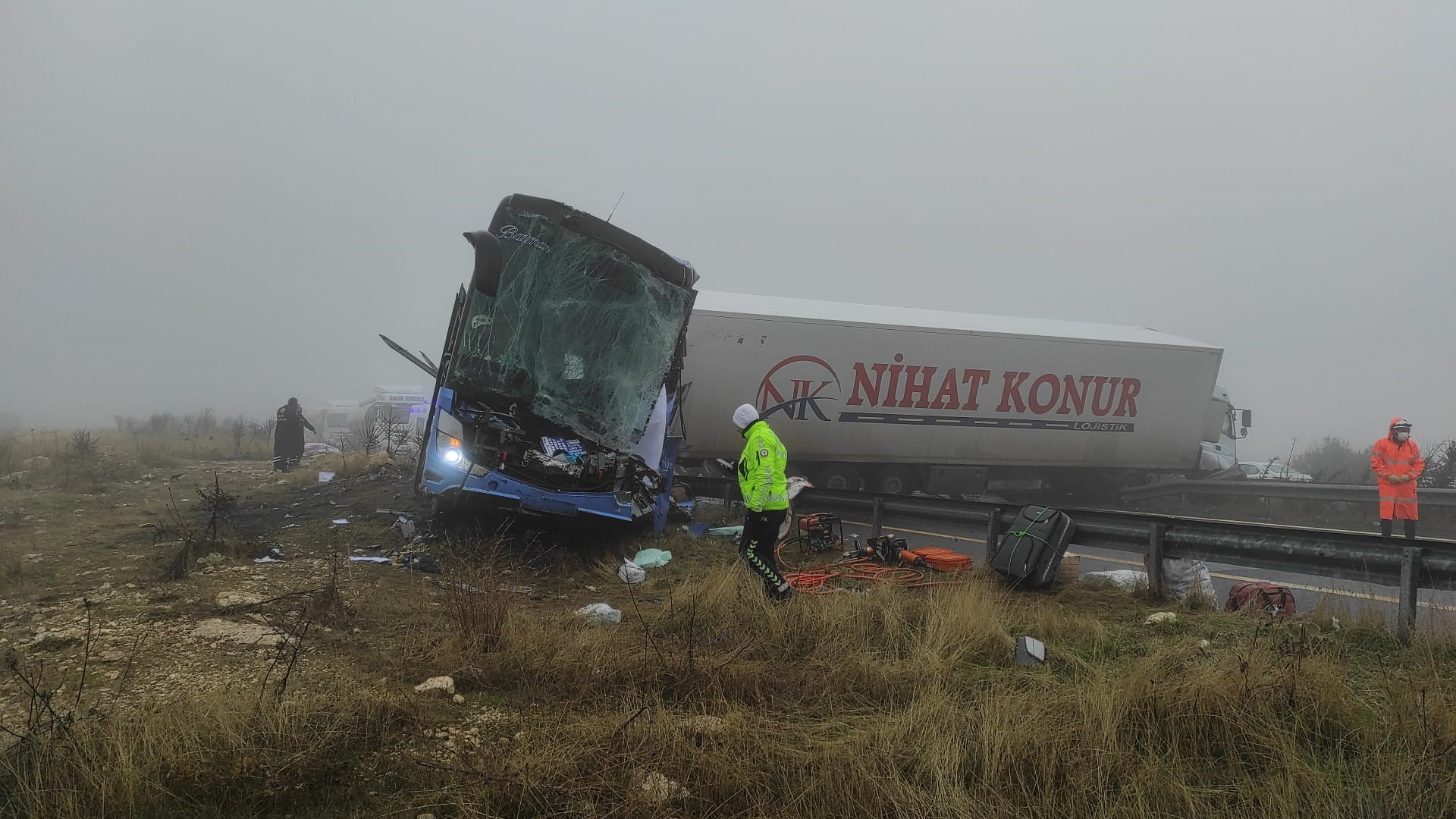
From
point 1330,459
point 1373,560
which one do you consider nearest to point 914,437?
point 1373,560

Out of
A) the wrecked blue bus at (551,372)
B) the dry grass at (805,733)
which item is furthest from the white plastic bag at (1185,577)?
the wrecked blue bus at (551,372)

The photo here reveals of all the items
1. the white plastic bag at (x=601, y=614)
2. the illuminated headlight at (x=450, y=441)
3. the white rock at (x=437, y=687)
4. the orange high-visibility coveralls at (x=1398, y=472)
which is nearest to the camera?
the white rock at (x=437, y=687)

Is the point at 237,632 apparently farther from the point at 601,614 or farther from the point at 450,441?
the point at 450,441

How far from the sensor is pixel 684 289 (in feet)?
24.3

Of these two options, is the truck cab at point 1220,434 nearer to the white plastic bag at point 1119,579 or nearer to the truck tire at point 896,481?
the truck tire at point 896,481

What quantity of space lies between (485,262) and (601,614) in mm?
3156

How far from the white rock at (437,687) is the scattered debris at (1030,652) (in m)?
2.54

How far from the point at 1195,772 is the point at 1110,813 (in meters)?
0.48

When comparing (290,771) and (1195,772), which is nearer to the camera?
(290,771)

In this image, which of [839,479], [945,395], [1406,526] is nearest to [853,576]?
[1406,526]

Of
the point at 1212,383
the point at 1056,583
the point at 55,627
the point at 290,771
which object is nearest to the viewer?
the point at 290,771

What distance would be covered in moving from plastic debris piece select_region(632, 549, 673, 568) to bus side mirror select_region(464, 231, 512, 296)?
100 inches

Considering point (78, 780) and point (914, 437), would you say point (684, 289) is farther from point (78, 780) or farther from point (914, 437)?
point (914, 437)

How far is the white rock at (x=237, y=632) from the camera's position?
380 centimetres
